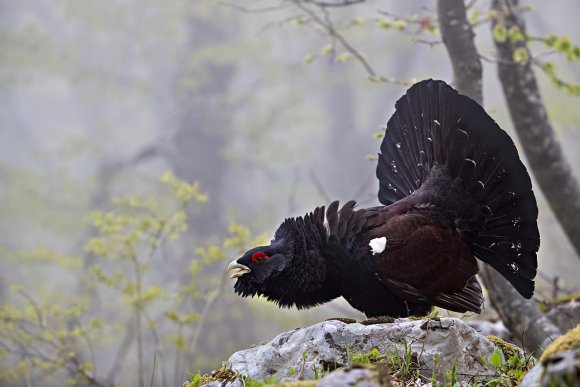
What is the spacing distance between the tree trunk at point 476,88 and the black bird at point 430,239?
3.87 ft

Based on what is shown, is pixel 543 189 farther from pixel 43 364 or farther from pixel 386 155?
pixel 43 364

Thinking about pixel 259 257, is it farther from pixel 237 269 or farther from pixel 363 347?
pixel 363 347

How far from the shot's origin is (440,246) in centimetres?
388

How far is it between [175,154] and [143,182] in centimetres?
153

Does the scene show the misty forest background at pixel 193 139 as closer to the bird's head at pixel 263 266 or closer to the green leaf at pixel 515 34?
the green leaf at pixel 515 34

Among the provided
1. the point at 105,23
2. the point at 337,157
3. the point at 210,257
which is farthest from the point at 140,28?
the point at 210,257

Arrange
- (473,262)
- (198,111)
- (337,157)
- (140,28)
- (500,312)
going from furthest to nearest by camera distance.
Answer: (337,157) < (140,28) < (198,111) < (500,312) < (473,262)

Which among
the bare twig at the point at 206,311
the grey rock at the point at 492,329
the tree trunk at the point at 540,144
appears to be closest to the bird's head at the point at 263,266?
the grey rock at the point at 492,329

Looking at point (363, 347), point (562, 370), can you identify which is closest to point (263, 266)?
point (363, 347)

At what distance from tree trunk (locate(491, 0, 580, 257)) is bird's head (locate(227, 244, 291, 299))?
3.24 meters

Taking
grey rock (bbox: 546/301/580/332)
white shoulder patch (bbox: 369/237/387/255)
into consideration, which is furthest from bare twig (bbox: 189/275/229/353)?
grey rock (bbox: 546/301/580/332)

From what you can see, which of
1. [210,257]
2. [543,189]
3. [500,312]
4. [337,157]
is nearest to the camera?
[500,312]

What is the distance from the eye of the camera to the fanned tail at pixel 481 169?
381cm

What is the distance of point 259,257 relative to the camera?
12.8 feet
